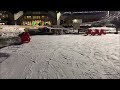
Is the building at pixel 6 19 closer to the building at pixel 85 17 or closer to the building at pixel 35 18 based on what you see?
the building at pixel 35 18

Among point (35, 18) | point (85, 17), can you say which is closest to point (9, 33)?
point (35, 18)

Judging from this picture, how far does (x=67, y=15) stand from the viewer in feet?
108

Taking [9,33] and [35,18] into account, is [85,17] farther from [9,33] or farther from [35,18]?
[9,33]

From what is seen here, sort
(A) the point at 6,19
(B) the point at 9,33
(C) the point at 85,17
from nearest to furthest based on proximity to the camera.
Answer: (B) the point at 9,33, (A) the point at 6,19, (C) the point at 85,17

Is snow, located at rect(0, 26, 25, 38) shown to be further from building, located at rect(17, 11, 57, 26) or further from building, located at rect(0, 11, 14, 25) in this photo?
building, located at rect(17, 11, 57, 26)

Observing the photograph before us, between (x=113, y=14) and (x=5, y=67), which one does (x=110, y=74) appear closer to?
(x=5, y=67)

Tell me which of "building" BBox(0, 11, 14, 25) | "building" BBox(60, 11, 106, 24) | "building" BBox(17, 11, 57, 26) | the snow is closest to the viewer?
the snow

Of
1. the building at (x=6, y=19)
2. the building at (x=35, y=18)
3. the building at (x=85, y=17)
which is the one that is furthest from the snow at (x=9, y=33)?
the building at (x=85, y=17)

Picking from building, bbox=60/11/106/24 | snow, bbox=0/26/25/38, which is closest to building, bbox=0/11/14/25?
snow, bbox=0/26/25/38

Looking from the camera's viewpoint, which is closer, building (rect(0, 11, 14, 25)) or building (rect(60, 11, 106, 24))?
building (rect(0, 11, 14, 25))

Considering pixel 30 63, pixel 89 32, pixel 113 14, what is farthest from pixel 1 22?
pixel 30 63
